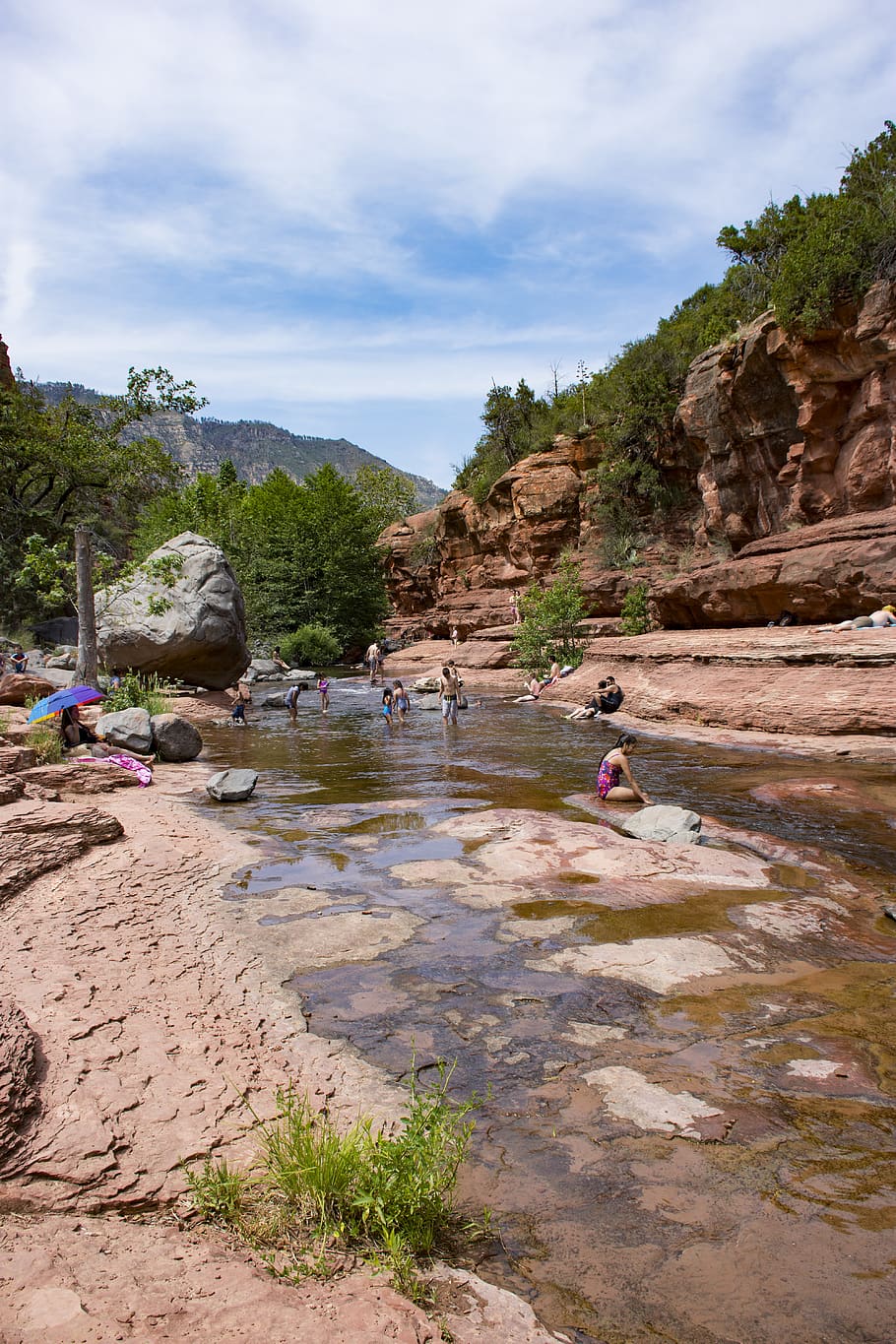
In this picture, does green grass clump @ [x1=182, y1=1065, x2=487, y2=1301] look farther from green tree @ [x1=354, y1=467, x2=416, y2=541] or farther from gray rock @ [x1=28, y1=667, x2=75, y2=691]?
green tree @ [x1=354, y1=467, x2=416, y2=541]

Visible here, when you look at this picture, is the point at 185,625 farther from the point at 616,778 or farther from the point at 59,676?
the point at 616,778

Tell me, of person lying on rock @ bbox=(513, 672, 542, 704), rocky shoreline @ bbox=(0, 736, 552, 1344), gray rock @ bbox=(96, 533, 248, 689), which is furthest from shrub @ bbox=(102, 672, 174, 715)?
person lying on rock @ bbox=(513, 672, 542, 704)

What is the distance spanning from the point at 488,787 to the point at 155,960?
6.25 m

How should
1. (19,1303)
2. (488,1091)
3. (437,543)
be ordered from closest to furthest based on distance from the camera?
1. (19,1303)
2. (488,1091)
3. (437,543)

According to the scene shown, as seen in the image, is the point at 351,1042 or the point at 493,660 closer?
the point at 351,1042

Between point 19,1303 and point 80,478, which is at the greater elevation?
point 80,478

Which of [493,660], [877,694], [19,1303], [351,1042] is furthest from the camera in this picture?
[493,660]

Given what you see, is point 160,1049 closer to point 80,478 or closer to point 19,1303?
point 19,1303

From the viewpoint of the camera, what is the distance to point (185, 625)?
19.6 meters

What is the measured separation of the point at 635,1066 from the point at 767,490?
24.1 metres

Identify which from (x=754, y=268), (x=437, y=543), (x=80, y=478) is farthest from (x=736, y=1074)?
(x=437, y=543)

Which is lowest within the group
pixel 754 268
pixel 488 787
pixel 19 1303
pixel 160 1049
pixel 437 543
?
pixel 488 787

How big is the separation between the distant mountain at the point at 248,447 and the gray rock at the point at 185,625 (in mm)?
103370

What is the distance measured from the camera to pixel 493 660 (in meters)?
31.4
